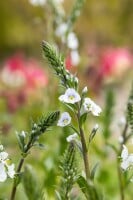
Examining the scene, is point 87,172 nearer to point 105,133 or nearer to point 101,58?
point 105,133

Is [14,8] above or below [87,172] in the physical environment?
above

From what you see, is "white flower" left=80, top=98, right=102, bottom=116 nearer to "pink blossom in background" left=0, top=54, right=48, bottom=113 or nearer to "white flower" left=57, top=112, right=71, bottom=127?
"white flower" left=57, top=112, right=71, bottom=127

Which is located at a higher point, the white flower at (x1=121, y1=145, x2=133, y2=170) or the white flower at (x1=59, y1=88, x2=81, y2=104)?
the white flower at (x1=59, y1=88, x2=81, y2=104)

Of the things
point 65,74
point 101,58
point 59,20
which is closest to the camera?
point 65,74

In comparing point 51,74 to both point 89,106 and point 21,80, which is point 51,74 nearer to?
point 89,106

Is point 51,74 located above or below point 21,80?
below

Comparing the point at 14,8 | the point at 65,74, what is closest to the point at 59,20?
the point at 65,74

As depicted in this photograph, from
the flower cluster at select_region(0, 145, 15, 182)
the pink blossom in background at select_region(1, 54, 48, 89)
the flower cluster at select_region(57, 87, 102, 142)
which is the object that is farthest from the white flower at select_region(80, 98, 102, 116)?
the pink blossom in background at select_region(1, 54, 48, 89)

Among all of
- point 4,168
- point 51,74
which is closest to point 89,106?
point 4,168
